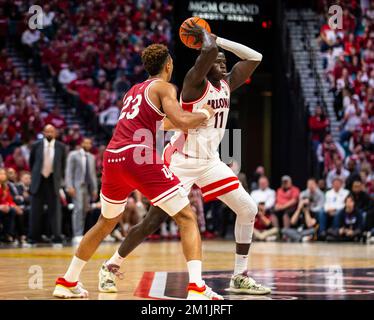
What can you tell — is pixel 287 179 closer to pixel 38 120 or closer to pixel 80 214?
pixel 80 214

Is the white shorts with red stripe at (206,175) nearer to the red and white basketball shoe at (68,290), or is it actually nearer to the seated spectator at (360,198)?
the red and white basketball shoe at (68,290)

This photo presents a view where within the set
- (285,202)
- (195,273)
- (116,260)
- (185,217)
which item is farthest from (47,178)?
(195,273)

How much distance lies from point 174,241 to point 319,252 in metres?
4.08

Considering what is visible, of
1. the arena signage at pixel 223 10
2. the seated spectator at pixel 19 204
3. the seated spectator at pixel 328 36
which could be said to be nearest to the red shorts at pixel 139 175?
the seated spectator at pixel 19 204

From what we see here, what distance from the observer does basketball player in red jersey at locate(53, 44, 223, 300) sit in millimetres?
6473

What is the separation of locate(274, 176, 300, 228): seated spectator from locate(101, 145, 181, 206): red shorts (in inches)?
442

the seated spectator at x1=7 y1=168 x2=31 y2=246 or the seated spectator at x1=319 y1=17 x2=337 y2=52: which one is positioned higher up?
the seated spectator at x1=319 y1=17 x2=337 y2=52

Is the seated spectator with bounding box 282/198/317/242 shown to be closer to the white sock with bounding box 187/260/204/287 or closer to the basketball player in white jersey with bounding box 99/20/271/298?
the basketball player in white jersey with bounding box 99/20/271/298

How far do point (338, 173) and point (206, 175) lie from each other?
36.5ft

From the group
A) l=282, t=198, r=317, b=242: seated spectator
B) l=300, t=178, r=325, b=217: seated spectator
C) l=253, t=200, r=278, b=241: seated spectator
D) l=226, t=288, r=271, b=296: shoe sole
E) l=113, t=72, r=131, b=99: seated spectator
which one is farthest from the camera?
l=113, t=72, r=131, b=99: seated spectator

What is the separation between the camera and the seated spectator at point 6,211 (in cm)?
1541

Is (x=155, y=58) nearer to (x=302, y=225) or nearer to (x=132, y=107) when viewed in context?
(x=132, y=107)

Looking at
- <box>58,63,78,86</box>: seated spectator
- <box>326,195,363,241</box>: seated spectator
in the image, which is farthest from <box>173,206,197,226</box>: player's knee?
<box>58,63,78,86</box>: seated spectator
